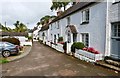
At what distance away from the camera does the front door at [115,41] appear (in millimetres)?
10398

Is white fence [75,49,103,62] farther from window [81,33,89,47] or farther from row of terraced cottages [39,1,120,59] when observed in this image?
window [81,33,89,47]

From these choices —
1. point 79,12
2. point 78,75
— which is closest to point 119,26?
point 78,75

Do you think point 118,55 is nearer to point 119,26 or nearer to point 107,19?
point 119,26

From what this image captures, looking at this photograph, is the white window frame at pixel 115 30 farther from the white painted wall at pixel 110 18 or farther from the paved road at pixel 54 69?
the paved road at pixel 54 69

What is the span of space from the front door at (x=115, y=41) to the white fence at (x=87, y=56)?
105cm

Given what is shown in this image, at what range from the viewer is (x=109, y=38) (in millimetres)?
11039

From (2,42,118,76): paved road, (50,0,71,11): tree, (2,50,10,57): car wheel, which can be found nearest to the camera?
(2,42,118,76): paved road

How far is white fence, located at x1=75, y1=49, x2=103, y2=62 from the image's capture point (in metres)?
11.1

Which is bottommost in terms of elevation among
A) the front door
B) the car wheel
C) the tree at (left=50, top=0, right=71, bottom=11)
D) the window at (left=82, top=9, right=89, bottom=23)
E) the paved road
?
the paved road

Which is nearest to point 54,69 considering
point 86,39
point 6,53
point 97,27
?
point 97,27

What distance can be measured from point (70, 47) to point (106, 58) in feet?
21.2

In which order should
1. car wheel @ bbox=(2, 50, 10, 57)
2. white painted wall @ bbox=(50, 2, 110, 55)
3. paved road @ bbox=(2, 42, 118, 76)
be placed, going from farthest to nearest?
car wheel @ bbox=(2, 50, 10, 57), white painted wall @ bbox=(50, 2, 110, 55), paved road @ bbox=(2, 42, 118, 76)

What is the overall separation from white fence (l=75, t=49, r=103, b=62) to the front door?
1.05 metres

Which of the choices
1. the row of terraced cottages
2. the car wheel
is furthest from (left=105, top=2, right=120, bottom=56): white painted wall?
the car wheel
